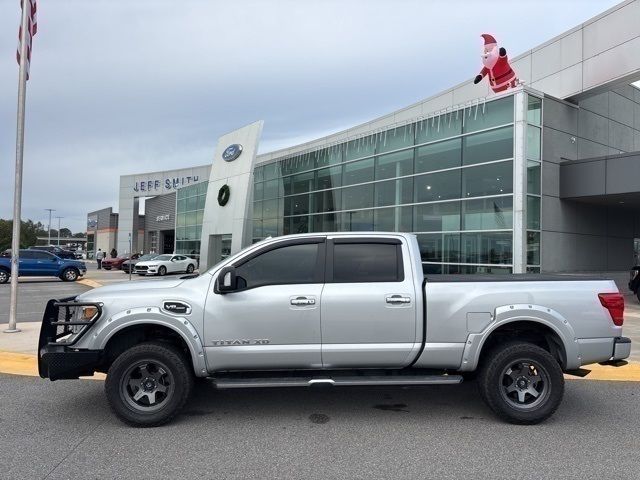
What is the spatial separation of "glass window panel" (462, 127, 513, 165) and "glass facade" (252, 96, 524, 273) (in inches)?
1.3

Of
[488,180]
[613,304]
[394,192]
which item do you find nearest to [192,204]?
[394,192]

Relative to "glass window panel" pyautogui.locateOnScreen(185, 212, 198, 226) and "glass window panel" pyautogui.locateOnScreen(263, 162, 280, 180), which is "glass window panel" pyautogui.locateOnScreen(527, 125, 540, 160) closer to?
"glass window panel" pyautogui.locateOnScreen(263, 162, 280, 180)

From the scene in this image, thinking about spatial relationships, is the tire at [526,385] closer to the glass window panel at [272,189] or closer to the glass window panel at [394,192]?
the glass window panel at [394,192]

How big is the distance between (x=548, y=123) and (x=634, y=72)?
3064 mm

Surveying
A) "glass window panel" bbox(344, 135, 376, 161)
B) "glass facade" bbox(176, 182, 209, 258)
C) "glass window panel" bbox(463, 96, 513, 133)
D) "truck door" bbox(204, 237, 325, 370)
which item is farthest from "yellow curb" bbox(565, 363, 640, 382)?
"glass facade" bbox(176, 182, 209, 258)

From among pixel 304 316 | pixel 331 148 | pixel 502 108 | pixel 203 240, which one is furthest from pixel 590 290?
pixel 203 240

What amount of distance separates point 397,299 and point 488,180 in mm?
13728

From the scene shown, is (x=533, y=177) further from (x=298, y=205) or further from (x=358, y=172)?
(x=298, y=205)

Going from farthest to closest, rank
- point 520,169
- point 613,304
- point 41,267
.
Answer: point 41,267 < point 520,169 < point 613,304

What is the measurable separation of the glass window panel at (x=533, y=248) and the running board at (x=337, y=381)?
12.7 m

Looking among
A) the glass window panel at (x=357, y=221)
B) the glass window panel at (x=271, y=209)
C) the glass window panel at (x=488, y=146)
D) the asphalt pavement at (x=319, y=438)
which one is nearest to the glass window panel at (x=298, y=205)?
the glass window panel at (x=271, y=209)

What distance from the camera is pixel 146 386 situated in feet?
15.2

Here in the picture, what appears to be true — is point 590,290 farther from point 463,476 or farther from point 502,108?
point 502,108

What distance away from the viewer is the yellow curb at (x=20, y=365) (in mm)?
6586
